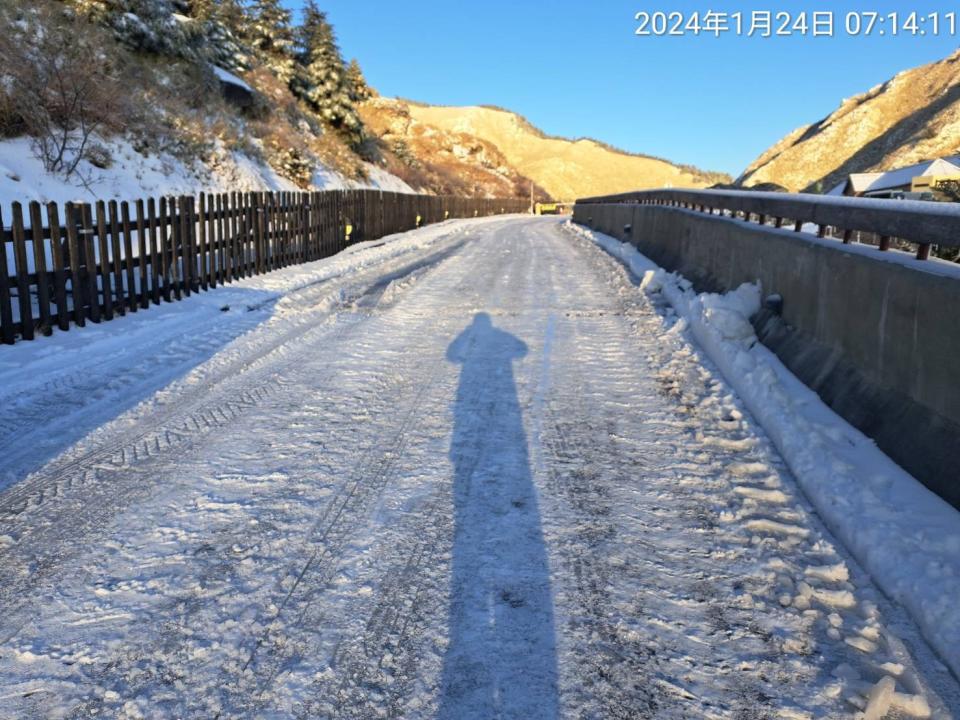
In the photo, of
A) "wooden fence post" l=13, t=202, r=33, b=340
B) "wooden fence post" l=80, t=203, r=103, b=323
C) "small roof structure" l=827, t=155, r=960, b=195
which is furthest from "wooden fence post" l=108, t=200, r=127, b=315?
"small roof structure" l=827, t=155, r=960, b=195

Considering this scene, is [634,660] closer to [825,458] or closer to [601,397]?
[825,458]

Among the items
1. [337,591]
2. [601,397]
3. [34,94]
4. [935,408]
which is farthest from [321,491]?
[34,94]

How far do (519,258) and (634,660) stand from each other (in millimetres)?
15468

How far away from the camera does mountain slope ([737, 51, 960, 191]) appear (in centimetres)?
9388

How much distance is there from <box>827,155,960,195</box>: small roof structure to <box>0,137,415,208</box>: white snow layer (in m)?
40.1

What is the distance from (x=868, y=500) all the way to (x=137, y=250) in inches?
429

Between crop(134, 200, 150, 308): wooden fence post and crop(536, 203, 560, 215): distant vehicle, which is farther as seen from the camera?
crop(536, 203, 560, 215): distant vehicle

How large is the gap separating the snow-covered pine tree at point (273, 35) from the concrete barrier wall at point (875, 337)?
40545 mm

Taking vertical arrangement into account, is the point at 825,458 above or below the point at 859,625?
above

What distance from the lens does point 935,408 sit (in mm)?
3572

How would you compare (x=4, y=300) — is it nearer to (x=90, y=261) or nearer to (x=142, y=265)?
(x=90, y=261)

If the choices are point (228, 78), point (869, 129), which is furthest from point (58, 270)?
point (869, 129)

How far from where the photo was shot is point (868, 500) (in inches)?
136

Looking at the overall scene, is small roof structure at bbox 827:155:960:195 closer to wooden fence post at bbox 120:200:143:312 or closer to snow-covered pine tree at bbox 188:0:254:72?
snow-covered pine tree at bbox 188:0:254:72
